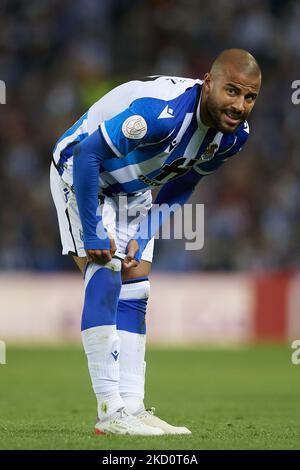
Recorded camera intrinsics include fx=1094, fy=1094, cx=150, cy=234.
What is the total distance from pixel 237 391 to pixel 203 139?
4.18m

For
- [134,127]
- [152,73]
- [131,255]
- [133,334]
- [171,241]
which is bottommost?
[133,334]

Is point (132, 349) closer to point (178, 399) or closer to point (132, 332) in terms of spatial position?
point (132, 332)

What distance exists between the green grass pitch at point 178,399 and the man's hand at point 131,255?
3.03ft

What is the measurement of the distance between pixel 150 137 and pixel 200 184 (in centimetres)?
1095

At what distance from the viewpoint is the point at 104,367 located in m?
5.69

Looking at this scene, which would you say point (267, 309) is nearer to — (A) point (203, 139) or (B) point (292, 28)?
(B) point (292, 28)

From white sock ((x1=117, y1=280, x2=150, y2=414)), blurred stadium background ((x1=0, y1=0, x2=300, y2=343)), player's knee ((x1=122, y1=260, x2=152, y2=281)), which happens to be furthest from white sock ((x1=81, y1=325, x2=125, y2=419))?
blurred stadium background ((x1=0, y1=0, x2=300, y2=343))

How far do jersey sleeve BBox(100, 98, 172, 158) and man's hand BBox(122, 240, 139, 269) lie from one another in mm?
613

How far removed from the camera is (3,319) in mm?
15336

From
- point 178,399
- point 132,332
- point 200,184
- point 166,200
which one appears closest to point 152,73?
point 200,184


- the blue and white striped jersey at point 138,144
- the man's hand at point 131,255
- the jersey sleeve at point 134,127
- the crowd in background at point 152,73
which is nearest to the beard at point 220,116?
the blue and white striped jersey at point 138,144

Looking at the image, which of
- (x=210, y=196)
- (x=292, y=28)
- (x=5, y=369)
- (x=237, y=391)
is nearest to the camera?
(x=237, y=391)

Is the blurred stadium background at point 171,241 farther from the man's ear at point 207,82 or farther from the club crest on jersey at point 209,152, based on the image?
the man's ear at point 207,82

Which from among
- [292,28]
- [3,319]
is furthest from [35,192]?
[292,28]
